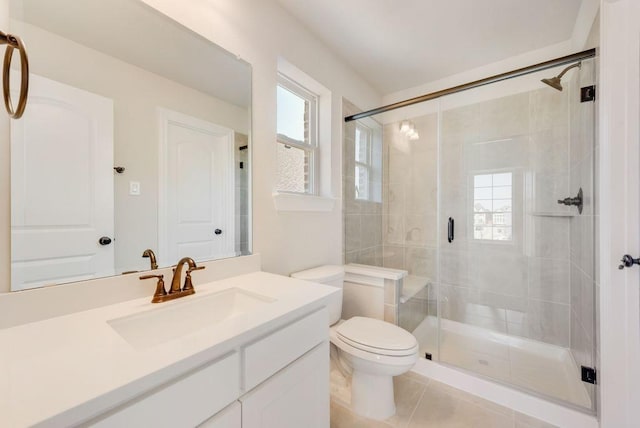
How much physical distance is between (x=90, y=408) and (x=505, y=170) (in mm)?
2697

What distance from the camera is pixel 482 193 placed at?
227 centimetres

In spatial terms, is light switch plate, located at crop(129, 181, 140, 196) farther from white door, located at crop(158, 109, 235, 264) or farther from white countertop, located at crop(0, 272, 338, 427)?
white countertop, located at crop(0, 272, 338, 427)

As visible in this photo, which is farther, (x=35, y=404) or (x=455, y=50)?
(x=455, y=50)

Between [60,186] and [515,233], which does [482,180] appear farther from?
[60,186]

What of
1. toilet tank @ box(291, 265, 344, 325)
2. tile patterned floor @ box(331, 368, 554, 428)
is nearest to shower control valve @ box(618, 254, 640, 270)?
tile patterned floor @ box(331, 368, 554, 428)

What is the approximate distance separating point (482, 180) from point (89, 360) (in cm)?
263

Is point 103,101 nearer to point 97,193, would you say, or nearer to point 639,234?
point 97,193

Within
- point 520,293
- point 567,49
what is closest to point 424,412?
point 520,293

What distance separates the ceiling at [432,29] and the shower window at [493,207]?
101cm

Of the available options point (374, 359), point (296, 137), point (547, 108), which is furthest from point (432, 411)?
point (547, 108)

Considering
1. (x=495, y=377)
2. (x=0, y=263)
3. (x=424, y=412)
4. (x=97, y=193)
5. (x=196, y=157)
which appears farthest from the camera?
(x=495, y=377)

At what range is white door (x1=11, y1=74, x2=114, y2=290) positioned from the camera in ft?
2.63

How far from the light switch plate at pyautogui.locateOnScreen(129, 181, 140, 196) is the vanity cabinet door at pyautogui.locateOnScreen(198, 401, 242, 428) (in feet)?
2.78

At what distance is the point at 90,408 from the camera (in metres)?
0.45
